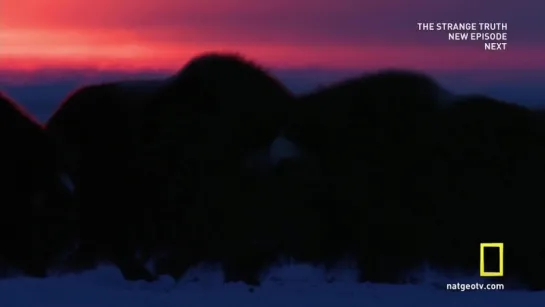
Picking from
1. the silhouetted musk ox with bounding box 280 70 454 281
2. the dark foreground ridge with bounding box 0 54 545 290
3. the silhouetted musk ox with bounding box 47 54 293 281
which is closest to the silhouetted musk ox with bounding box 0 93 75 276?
the dark foreground ridge with bounding box 0 54 545 290

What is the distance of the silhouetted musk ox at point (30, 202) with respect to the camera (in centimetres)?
849

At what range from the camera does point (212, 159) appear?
→ 8.53m

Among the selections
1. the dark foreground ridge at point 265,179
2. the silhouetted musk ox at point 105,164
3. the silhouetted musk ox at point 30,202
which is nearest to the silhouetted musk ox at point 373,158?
the dark foreground ridge at point 265,179

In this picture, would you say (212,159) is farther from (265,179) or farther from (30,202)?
(30,202)

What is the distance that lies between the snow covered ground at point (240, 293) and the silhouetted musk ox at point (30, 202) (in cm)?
17

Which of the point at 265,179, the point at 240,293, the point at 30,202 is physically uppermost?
the point at 265,179

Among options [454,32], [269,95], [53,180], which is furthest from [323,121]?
[53,180]

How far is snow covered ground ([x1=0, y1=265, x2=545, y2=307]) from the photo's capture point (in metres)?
8.08

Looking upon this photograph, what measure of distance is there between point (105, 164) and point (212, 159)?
712 millimetres

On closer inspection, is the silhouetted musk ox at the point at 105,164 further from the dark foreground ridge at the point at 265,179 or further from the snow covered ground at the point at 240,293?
the snow covered ground at the point at 240,293

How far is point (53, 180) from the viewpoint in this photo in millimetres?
8578

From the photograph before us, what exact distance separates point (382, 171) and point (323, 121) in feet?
1.69

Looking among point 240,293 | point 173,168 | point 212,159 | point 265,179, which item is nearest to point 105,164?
point 173,168

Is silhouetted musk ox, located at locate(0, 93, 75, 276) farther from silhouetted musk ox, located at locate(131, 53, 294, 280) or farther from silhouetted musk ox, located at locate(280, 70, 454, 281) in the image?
silhouetted musk ox, located at locate(280, 70, 454, 281)
